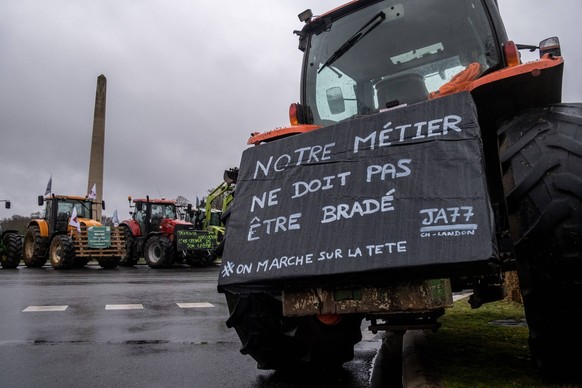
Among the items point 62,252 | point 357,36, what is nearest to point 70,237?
point 62,252

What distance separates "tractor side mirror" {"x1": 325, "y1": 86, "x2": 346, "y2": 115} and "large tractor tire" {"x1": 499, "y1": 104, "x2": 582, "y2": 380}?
1.74 meters

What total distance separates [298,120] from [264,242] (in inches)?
63.2

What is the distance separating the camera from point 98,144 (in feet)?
146

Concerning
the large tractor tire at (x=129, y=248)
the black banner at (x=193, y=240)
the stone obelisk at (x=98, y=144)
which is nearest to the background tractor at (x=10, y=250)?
the large tractor tire at (x=129, y=248)

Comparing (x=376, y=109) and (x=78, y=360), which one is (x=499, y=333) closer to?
(x=376, y=109)

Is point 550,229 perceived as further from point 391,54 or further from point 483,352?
point 483,352

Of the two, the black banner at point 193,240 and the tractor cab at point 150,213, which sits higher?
the tractor cab at point 150,213

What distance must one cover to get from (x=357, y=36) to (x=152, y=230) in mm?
19285

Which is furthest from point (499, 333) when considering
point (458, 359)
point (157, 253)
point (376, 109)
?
point (157, 253)

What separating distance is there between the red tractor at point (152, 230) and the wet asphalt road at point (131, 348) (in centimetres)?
1100

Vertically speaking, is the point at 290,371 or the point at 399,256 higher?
the point at 399,256

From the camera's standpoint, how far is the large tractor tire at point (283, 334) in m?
3.20

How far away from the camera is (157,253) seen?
805 inches

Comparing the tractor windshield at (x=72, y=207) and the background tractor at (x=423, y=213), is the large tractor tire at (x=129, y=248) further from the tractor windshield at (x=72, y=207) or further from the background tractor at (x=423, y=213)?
the background tractor at (x=423, y=213)
